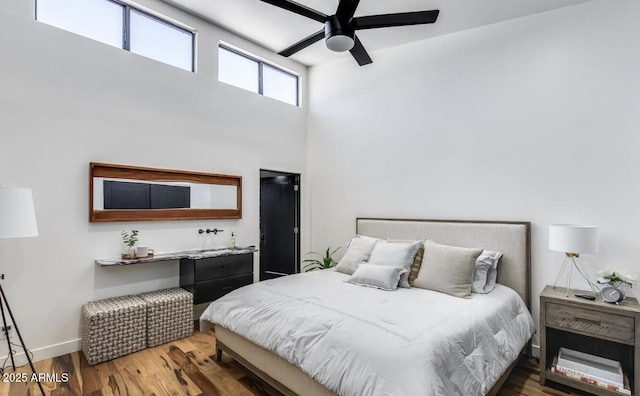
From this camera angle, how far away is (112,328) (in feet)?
9.77

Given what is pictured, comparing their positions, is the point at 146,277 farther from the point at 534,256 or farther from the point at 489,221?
the point at 534,256

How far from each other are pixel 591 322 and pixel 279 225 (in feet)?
13.5

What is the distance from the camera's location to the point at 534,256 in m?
3.18

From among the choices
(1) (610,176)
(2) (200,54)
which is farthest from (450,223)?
(2) (200,54)

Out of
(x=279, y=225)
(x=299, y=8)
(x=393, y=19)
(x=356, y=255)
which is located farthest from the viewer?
(x=279, y=225)

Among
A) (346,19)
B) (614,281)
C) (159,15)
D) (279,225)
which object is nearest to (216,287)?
(279,225)

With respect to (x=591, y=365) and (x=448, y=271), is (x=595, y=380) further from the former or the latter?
(x=448, y=271)

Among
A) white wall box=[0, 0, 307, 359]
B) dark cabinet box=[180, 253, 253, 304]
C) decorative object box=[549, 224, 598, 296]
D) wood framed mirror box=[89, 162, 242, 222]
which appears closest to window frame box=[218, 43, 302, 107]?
white wall box=[0, 0, 307, 359]

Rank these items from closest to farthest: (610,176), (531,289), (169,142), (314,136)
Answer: (610,176), (531,289), (169,142), (314,136)

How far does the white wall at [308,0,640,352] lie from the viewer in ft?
9.25

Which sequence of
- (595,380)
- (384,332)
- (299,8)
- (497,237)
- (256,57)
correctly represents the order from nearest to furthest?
(384,332)
(595,380)
(299,8)
(497,237)
(256,57)

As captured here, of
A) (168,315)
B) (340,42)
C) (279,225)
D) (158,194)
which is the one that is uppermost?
(340,42)

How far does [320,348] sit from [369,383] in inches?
15.8

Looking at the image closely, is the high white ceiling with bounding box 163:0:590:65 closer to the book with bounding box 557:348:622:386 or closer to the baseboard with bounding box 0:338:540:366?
the book with bounding box 557:348:622:386
